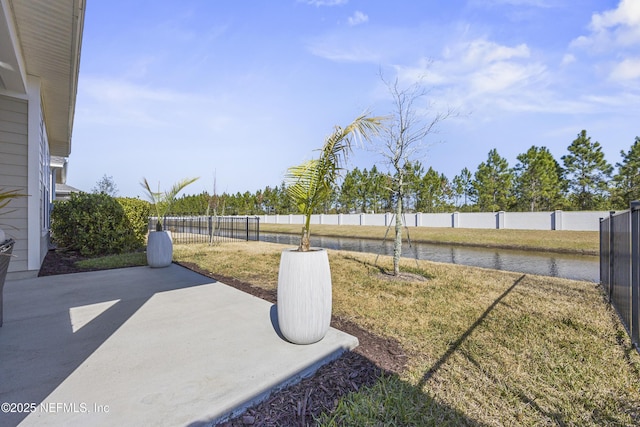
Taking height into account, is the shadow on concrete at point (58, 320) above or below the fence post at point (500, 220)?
below

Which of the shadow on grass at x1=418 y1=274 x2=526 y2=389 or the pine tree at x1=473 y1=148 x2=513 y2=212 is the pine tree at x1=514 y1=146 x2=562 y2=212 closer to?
the pine tree at x1=473 y1=148 x2=513 y2=212

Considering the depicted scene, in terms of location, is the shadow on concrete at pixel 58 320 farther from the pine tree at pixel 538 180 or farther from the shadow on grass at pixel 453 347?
the pine tree at pixel 538 180

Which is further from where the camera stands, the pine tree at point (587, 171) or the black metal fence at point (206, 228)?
the pine tree at point (587, 171)

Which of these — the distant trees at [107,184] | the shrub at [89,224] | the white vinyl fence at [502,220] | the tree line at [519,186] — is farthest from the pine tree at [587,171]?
the distant trees at [107,184]

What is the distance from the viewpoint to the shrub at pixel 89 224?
7055 millimetres

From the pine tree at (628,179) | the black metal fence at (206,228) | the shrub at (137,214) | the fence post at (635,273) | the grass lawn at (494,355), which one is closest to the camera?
the grass lawn at (494,355)

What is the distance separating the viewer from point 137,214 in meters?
8.34

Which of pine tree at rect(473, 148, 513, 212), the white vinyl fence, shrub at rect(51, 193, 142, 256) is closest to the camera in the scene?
shrub at rect(51, 193, 142, 256)

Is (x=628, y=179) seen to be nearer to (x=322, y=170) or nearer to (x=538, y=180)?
(x=538, y=180)

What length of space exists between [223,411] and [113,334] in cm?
167

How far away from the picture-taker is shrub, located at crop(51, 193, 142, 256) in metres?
7.05

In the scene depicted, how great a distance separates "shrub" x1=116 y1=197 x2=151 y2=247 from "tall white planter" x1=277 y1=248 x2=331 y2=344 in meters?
7.38

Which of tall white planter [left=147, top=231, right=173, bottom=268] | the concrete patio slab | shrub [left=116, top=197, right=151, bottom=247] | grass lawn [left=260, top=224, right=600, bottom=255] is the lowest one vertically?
grass lawn [left=260, top=224, right=600, bottom=255]

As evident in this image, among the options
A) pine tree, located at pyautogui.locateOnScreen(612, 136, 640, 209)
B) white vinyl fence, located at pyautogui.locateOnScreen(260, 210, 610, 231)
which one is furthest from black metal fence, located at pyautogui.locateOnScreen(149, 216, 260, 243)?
pine tree, located at pyautogui.locateOnScreen(612, 136, 640, 209)
